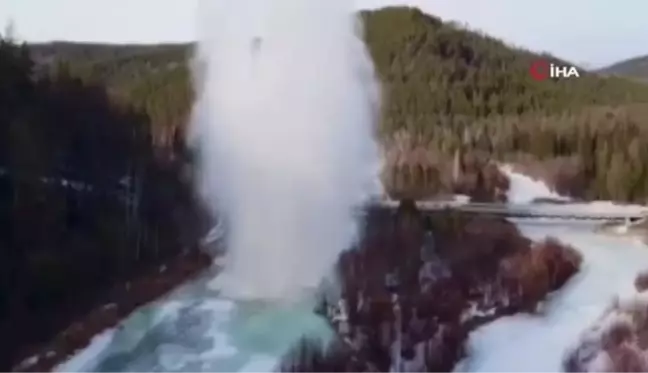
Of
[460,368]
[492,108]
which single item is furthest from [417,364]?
[492,108]

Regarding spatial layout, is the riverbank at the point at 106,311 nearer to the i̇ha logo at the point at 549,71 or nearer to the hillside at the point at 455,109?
the hillside at the point at 455,109

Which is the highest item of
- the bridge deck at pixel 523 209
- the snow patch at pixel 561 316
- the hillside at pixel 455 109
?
the hillside at pixel 455 109

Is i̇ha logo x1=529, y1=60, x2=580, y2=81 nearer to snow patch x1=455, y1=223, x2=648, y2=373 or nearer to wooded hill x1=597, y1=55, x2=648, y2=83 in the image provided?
wooded hill x1=597, y1=55, x2=648, y2=83

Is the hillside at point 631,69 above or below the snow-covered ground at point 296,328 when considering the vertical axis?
above

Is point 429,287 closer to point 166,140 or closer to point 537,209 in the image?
point 537,209

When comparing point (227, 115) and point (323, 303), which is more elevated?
point (227, 115)

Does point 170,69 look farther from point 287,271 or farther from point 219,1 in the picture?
point 287,271

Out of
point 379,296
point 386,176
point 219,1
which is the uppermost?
point 219,1

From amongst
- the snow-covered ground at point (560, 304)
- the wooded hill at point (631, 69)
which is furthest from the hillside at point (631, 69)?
the snow-covered ground at point (560, 304)
